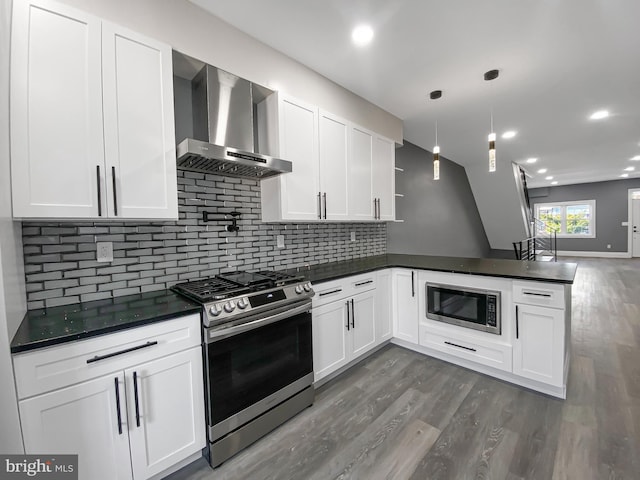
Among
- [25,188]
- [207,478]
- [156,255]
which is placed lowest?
[207,478]

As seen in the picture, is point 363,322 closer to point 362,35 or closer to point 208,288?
point 208,288

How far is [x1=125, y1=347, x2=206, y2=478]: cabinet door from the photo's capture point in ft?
4.52

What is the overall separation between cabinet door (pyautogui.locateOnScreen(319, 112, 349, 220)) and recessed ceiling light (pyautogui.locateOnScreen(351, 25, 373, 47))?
63cm

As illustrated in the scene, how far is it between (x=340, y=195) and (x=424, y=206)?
2.90m

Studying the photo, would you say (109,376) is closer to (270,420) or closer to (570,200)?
(270,420)

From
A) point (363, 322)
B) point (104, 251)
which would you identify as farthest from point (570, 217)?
point (104, 251)

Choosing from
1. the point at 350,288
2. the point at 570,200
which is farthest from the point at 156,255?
the point at 570,200

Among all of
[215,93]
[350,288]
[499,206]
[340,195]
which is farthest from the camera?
[499,206]

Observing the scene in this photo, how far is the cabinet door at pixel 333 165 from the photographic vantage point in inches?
105

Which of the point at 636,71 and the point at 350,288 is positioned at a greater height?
the point at 636,71

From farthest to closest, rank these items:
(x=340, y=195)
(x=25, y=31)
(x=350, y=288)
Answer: (x=340, y=195) → (x=350, y=288) → (x=25, y=31)

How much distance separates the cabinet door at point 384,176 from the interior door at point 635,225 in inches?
417

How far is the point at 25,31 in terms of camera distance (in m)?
1.29

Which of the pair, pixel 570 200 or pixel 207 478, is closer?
pixel 207 478
